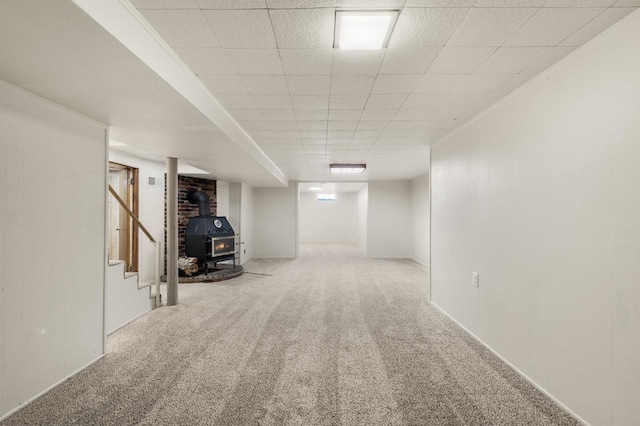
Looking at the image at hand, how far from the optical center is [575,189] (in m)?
1.86

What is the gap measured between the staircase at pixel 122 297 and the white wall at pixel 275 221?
5.19 meters

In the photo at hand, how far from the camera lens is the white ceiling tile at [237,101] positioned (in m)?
2.62

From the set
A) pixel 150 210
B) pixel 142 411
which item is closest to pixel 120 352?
pixel 142 411

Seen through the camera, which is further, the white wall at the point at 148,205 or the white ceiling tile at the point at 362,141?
the white wall at the point at 148,205

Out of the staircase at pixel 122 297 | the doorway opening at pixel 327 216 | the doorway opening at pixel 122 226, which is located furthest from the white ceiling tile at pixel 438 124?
the doorway opening at pixel 327 216

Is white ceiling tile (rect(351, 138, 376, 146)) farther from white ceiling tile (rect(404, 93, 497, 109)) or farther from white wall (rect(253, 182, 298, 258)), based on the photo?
white wall (rect(253, 182, 298, 258))

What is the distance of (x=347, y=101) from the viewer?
8.87 feet

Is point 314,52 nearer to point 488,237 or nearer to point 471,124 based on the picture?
point 471,124

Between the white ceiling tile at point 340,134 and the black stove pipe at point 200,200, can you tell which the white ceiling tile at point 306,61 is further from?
the black stove pipe at point 200,200

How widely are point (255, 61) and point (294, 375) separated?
7.86 feet

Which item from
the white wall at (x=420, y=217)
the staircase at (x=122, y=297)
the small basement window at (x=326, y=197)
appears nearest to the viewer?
the staircase at (x=122, y=297)

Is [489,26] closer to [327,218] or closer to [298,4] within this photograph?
[298,4]

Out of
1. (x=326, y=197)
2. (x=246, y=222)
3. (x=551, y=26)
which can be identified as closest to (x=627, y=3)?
(x=551, y=26)

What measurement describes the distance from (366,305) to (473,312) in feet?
4.81
